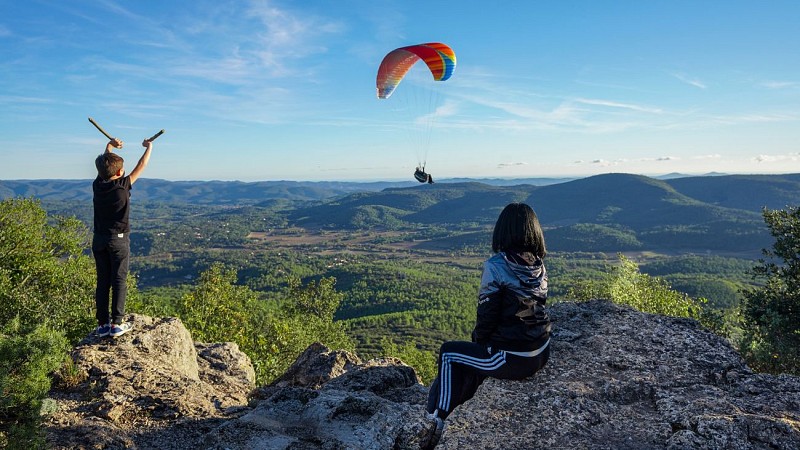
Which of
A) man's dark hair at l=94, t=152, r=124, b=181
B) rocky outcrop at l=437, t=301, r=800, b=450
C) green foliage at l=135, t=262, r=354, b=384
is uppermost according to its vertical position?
man's dark hair at l=94, t=152, r=124, b=181

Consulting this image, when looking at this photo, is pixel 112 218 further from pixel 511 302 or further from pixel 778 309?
pixel 778 309

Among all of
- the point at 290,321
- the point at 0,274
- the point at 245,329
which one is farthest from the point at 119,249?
the point at 290,321

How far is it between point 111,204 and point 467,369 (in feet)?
23.5

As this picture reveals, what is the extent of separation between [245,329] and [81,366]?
26312 mm

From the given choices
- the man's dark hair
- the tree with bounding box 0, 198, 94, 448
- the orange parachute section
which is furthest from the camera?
the orange parachute section

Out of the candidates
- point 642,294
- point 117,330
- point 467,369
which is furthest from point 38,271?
point 642,294

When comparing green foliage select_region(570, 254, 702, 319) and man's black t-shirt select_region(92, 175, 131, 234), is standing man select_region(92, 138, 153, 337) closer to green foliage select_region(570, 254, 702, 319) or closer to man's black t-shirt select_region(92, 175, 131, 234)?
man's black t-shirt select_region(92, 175, 131, 234)

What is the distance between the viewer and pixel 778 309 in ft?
60.0

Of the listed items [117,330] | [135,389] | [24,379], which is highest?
[24,379]

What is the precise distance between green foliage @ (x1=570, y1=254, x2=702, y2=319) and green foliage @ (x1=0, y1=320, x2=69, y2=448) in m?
33.2

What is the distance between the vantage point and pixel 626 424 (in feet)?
17.1

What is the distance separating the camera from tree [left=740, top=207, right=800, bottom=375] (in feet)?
57.2

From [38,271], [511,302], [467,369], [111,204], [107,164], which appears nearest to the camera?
[511,302]

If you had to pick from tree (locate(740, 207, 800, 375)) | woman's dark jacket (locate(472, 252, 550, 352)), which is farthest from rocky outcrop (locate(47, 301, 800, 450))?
tree (locate(740, 207, 800, 375))
